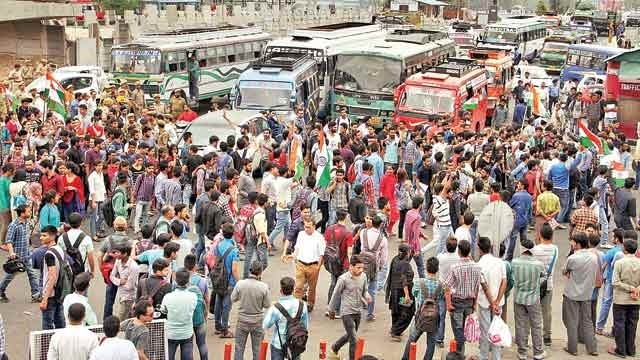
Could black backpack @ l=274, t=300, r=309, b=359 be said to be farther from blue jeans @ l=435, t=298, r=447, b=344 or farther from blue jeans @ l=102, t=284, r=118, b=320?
blue jeans @ l=102, t=284, r=118, b=320

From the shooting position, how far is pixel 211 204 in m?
13.8

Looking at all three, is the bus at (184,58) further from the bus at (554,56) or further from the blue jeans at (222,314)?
the blue jeans at (222,314)

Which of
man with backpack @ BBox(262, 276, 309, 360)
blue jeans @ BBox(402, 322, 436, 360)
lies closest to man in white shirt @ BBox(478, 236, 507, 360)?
blue jeans @ BBox(402, 322, 436, 360)

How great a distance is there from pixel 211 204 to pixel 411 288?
3616mm

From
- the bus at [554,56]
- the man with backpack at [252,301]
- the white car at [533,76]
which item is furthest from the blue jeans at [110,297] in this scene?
the bus at [554,56]

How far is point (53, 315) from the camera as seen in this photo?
11391mm

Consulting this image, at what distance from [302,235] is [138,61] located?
59.5 feet

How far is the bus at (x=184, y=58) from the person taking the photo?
95.7ft

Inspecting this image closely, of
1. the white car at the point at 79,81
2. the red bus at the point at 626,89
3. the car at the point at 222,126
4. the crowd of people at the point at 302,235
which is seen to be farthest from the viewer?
the white car at the point at 79,81

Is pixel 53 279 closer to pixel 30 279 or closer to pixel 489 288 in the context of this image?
pixel 30 279

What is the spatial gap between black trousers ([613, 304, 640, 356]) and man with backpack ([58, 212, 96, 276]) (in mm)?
6719

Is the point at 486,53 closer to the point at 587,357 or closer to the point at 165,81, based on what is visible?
the point at 165,81

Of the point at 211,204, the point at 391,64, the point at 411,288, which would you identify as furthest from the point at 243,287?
the point at 391,64

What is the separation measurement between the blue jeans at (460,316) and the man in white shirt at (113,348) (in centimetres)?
419
